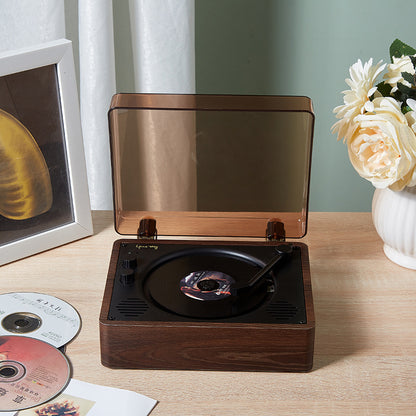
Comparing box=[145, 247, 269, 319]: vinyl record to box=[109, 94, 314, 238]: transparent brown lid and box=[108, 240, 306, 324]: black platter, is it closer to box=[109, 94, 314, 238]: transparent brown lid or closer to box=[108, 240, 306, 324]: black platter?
box=[108, 240, 306, 324]: black platter

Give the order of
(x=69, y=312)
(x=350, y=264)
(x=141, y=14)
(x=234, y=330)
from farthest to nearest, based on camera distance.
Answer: (x=141, y=14) < (x=350, y=264) < (x=69, y=312) < (x=234, y=330)

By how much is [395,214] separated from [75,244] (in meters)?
0.51

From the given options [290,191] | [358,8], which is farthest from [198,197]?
[358,8]

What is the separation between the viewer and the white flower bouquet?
931mm

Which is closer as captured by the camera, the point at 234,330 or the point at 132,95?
the point at 234,330

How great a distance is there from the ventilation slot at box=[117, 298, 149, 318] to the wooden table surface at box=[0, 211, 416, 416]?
2.9 inches

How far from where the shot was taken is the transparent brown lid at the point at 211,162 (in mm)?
1010

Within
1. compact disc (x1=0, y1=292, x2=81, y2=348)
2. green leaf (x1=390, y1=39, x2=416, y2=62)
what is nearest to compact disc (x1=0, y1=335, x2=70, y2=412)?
compact disc (x1=0, y1=292, x2=81, y2=348)

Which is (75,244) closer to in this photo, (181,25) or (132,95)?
(132,95)

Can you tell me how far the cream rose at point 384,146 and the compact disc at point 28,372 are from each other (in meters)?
0.49

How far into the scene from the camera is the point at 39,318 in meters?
0.94

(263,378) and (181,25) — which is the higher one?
(181,25)

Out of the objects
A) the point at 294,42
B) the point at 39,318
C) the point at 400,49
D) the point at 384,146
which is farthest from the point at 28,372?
the point at 294,42

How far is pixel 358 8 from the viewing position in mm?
1567
